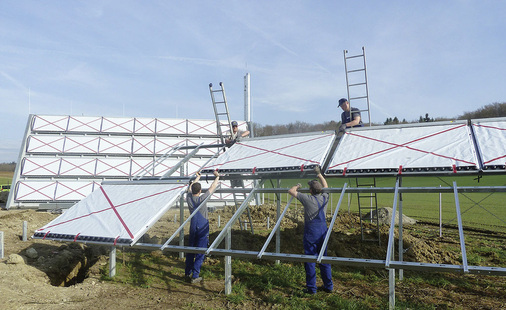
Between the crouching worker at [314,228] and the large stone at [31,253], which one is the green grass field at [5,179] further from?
the crouching worker at [314,228]

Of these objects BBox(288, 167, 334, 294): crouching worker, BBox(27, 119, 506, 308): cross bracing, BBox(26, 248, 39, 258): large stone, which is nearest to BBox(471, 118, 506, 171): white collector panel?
BBox(27, 119, 506, 308): cross bracing

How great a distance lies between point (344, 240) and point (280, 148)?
379cm

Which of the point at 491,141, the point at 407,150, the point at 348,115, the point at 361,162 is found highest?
the point at 348,115

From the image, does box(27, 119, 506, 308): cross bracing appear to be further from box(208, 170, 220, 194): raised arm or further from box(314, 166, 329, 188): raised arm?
box(208, 170, 220, 194): raised arm

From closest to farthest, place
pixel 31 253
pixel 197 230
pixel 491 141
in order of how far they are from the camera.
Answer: pixel 491 141 → pixel 197 230 → pixel 31 253

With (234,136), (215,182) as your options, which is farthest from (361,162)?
(234,136)

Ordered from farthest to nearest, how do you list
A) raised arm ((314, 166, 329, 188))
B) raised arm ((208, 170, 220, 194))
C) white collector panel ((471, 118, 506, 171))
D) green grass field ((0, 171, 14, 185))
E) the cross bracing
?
1. green grass field ((0, 171, 14, 185))
2. raised arm ((208, 170, 220, 194))
3. raised arm ((314, 166, 329, 188))
4. white collector panel ((471, 118, 506, 171))
5. the cross bracing

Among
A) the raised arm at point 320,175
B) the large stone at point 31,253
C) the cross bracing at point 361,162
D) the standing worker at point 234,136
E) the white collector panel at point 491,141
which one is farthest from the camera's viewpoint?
the standing worker at point 234,136

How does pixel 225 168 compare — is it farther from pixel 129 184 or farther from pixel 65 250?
pixel 65 250

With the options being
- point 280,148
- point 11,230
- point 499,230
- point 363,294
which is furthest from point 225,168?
point 499,230

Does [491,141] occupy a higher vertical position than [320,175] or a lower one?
higher

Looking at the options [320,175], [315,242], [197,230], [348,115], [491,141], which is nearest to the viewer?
[315,242]

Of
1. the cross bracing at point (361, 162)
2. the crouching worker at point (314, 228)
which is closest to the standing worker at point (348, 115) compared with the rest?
the cross bracing at point (361, 162)

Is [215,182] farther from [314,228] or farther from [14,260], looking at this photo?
[14,260]
